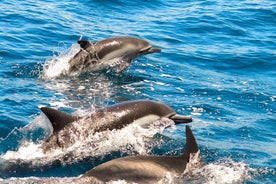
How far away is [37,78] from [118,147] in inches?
217

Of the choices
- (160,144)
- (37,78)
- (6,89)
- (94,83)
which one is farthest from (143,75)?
(160,144)

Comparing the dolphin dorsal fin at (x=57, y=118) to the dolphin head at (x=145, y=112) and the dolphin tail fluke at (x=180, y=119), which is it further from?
the dolphin tail fluke at (x=180, y=119)

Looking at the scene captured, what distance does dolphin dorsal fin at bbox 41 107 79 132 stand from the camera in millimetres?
11164

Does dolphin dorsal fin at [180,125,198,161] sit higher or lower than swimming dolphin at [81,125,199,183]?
higher

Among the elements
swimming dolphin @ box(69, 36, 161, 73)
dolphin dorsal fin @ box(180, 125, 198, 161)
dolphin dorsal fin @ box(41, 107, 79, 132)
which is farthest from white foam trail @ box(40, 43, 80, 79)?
dolphin dorsal fin @ box(180, 125, 198, 161)

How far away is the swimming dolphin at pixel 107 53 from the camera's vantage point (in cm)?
1766

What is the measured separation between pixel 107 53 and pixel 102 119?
6203mm

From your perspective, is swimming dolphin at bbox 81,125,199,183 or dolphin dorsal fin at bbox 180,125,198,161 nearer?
swimming dolphin at bbox 81,125,199,183

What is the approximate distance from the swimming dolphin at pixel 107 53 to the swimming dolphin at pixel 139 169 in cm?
812

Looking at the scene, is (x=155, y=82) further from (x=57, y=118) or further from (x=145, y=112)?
(x=57, y=118)

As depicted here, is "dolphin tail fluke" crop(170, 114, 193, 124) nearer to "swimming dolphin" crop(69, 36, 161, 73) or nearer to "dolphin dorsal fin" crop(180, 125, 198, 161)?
"dolphin dorsal fin" crop(180, 125, 198, 161)

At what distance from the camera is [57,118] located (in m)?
11.3

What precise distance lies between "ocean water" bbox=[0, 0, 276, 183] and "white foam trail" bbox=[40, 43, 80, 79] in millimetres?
35

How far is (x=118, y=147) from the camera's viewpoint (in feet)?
39.2
